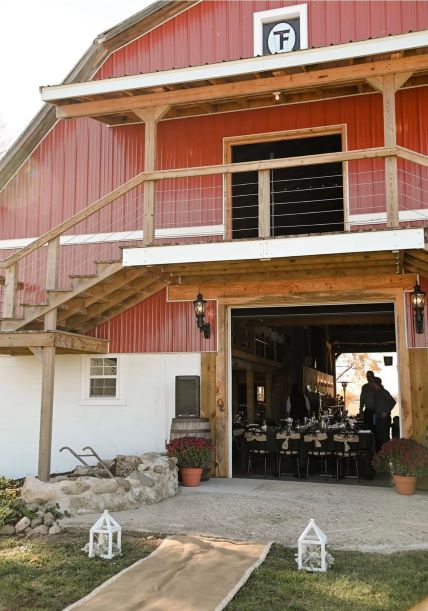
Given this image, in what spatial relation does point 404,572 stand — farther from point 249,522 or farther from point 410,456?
point 410,456

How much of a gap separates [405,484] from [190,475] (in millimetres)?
3061

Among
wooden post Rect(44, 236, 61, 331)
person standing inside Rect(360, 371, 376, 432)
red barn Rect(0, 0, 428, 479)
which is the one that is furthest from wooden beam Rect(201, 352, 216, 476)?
person standing inside Rect(360, 371, 376, 432)

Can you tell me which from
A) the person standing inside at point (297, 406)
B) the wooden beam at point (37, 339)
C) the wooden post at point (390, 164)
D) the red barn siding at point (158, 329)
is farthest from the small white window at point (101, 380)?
the person standing inside at point (297, 406)

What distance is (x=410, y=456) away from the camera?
28.6ft

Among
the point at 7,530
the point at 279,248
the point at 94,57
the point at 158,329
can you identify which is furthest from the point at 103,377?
the point at 94,57

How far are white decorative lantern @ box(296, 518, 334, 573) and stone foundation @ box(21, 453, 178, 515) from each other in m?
2.98

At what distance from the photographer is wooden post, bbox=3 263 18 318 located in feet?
32.0

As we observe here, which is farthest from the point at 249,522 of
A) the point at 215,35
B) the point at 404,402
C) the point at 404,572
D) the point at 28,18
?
the point at 28,18

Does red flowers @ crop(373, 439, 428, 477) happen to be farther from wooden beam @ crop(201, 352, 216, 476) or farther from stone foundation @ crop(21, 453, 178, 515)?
stone foundation @ crop(21, 453, 178, 515)

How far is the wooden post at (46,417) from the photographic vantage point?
9.19 meters

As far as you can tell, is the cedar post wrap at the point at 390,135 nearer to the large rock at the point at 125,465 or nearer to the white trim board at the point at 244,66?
the white trim board at the point at 244,66

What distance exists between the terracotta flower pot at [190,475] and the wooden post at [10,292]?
3.51 metres

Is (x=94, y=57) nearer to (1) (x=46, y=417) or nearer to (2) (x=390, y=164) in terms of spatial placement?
(2) (x=390, y=164)

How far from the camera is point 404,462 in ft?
28.7
